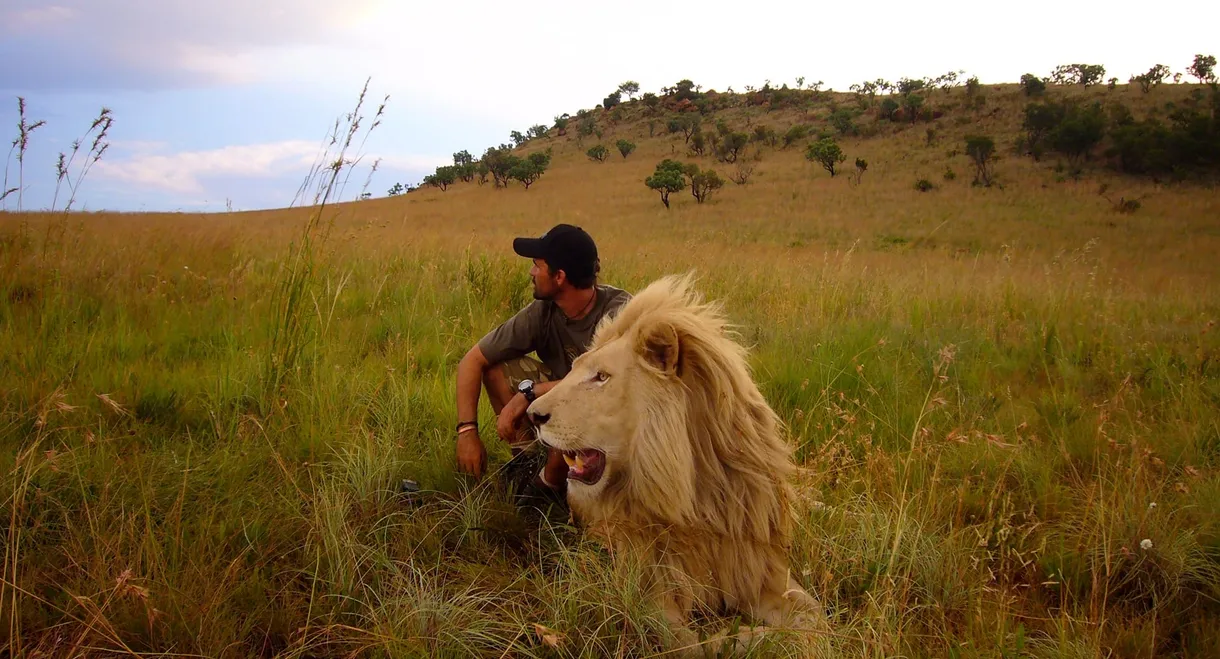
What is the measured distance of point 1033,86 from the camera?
53469mm

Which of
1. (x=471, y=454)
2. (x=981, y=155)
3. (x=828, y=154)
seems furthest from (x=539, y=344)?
(x=828, y=154)

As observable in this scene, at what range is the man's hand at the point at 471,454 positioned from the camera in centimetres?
342

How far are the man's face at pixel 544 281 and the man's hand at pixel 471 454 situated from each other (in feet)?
2.56

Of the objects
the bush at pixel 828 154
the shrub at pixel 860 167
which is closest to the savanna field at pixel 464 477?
the shrub at pixel 860 167

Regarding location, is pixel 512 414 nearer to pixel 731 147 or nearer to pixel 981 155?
pixel 981 155

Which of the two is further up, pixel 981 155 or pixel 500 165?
pixel 500 165

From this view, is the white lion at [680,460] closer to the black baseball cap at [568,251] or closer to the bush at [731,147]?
the black baseball cap at [568,251]

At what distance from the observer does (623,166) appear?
5175 cm

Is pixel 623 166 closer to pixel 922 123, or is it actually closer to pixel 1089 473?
pixel 922 123

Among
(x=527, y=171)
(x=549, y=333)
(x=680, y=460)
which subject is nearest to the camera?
(x=680, y=460)

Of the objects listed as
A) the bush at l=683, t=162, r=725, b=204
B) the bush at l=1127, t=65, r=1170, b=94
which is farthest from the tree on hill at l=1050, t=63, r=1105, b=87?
the bush at l=683, t=162, r=725, b=204

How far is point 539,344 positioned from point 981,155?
39.1 m

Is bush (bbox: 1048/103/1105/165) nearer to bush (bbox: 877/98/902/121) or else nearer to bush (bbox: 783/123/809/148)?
bush (bbox: 877/98/902/121)

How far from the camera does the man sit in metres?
3.38
